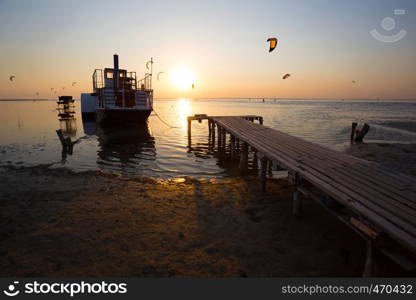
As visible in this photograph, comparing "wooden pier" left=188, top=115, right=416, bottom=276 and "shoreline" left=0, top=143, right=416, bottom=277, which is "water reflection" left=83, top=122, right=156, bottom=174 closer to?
"shoreline" left=0, top=143, right=416, bottom=277

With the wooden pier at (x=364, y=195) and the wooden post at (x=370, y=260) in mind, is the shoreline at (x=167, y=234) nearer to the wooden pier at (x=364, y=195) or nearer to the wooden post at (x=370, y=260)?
the wooden post at (x=370, y=260)

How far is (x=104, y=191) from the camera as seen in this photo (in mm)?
7887

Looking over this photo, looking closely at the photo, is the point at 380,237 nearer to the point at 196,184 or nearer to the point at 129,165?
the point at 196,184

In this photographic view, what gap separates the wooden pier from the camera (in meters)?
3.15

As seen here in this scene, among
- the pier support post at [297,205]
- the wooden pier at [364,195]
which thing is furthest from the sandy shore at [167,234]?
the wooden pier at [364,195]

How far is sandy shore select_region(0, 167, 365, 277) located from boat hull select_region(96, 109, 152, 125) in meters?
19.0

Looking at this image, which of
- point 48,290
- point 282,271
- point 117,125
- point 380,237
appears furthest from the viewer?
point 117,125

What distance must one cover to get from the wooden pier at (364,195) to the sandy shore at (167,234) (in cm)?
87

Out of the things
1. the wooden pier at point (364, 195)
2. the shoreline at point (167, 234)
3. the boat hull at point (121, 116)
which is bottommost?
the shoreline at point (167, 234)

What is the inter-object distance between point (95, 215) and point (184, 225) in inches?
93.8

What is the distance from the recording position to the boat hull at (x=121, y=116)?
26.2 meters

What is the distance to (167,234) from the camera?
5250 millimetres

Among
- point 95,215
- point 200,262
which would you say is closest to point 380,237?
point 200,262

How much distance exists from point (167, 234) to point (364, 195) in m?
3.99
